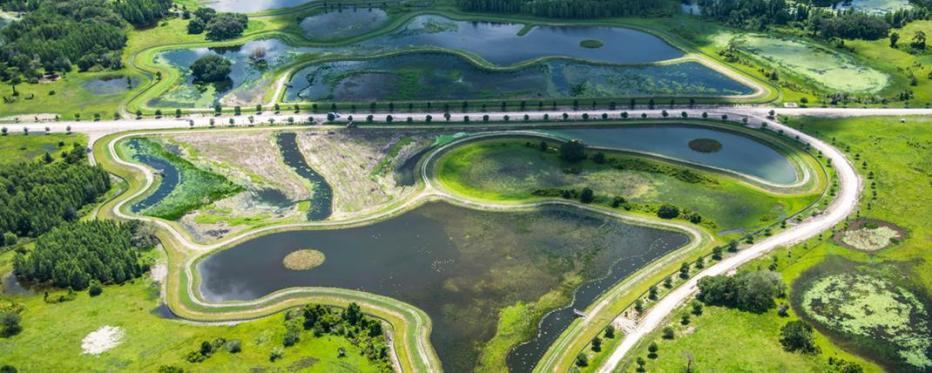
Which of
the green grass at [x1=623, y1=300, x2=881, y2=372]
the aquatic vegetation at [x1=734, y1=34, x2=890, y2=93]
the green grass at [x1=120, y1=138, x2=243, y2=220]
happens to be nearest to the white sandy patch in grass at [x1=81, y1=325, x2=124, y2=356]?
the green grass at [x1=120, y1=138, x2=243, y2=220]

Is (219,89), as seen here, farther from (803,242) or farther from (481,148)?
(803,242)

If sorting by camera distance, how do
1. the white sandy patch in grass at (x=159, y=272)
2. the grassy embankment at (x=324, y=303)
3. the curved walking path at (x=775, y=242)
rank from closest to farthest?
the grassy embankment at (x=324, y=303) → the curved walking path at (x=775, y=242) → the white sandy patch in grass at (x=159, y=272)

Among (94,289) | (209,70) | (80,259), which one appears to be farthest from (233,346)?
(209,70)

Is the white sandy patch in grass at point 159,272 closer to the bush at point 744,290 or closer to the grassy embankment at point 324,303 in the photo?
the grassy embankment at point 324,303

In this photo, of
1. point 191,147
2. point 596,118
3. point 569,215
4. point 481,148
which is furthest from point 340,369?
point 596,118

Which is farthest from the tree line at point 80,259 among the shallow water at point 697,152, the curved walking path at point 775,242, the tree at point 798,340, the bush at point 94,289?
the tree at point 798,340

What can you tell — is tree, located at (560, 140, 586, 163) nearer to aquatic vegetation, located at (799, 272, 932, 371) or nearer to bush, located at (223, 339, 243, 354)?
aquatic vegetation, located at (799, 272, 932, 371)

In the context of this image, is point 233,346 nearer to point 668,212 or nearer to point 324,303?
point 324,303
